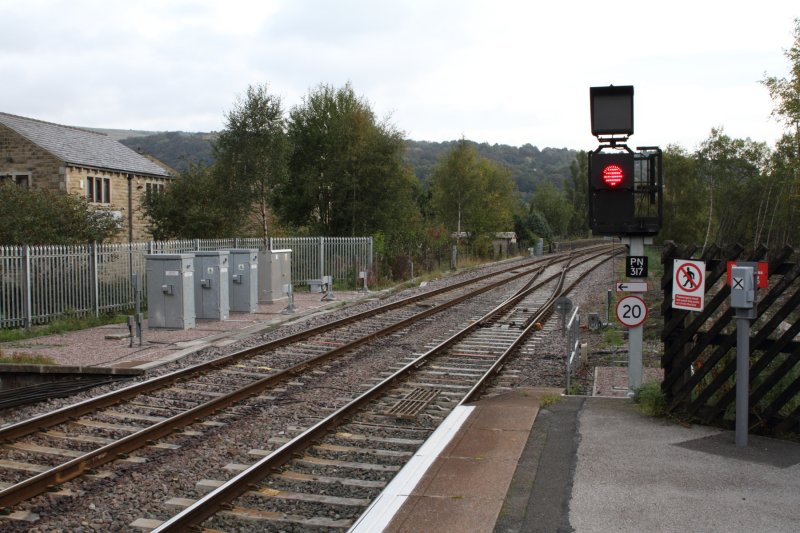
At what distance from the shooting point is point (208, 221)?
1098 inches

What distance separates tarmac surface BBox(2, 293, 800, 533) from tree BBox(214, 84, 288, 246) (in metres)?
22.2

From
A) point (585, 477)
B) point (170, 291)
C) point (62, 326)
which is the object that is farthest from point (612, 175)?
point (62, 326)

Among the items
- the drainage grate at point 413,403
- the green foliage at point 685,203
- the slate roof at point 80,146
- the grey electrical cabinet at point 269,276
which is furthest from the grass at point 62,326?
the green foliage at point 685,203

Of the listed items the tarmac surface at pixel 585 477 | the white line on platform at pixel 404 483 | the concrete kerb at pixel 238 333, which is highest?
the tarmac surface at pixel 585 477

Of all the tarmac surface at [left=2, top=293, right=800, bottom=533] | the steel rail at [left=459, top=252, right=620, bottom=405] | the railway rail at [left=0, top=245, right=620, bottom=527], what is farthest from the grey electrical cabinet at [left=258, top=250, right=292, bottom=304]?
the tarmac surface at [left=2, top=293, right=800, bottom=533]

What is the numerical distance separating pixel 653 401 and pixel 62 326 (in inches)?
550

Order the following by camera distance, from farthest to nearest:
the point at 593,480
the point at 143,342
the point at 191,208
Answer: the point at 191,208 → the point at 143,342 → the point at 593,480

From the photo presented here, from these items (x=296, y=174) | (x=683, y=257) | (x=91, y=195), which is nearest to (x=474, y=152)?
(x=296, y=174)

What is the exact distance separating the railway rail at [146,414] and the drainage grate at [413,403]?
63 mm

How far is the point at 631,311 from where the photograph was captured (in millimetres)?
9023

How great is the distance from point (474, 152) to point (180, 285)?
1922 inches

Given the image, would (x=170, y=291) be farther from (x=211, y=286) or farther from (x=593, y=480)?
(x=593, y=480)

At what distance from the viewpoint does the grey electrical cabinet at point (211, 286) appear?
19188 millimetres

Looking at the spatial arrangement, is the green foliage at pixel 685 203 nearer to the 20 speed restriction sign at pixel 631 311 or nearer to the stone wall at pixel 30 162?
the stone wall at pixel 30 162
